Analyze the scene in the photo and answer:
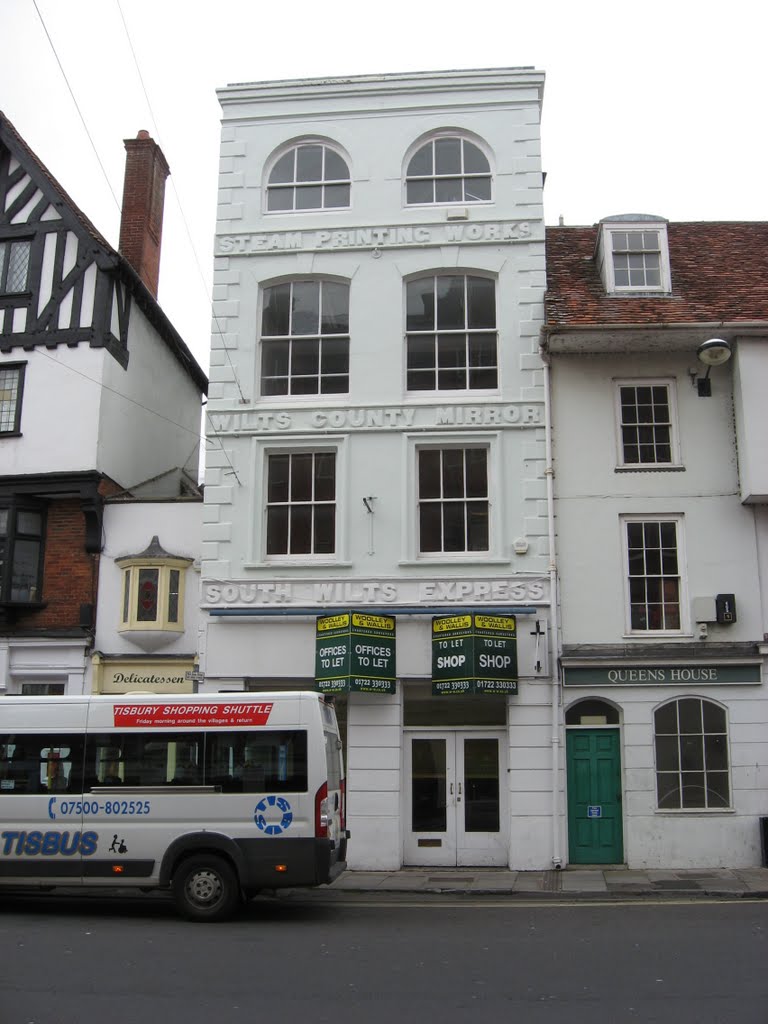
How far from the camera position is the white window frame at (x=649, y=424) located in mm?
17391

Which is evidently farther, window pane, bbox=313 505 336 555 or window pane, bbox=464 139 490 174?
window pane, bbox=464 139 490 174

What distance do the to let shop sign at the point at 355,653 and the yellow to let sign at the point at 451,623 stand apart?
28.1 inches

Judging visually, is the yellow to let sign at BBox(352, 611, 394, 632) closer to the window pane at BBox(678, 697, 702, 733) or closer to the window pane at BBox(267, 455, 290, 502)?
the window pane at BBox(267, 455, 290, 502)

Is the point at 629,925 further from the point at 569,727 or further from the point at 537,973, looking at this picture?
the point at 569,727

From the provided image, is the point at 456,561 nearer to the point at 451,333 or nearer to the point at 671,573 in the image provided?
the point at 671,573

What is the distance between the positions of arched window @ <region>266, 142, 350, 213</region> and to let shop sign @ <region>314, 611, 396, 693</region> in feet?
25.9

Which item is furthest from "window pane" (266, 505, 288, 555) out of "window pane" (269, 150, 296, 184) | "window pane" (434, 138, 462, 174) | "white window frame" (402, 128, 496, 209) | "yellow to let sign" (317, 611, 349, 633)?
"window pane" (434, 138, 462, 174)

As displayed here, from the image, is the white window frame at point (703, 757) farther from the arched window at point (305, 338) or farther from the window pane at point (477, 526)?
the arched window at point (305, 338)

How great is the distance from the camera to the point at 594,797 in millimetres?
16422

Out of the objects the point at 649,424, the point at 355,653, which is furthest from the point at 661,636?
the point at 355,653

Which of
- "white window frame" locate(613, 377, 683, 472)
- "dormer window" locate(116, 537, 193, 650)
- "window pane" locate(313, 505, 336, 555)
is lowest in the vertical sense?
"dormer window" locate(116, 537, 193, 650)

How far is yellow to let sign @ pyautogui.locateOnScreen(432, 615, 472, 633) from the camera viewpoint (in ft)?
53.5

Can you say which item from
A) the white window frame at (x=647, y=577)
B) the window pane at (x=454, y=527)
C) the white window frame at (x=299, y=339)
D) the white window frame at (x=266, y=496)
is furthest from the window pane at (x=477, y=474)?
the white window frame at (x=299, y=339)

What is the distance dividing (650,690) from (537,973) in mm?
8281
